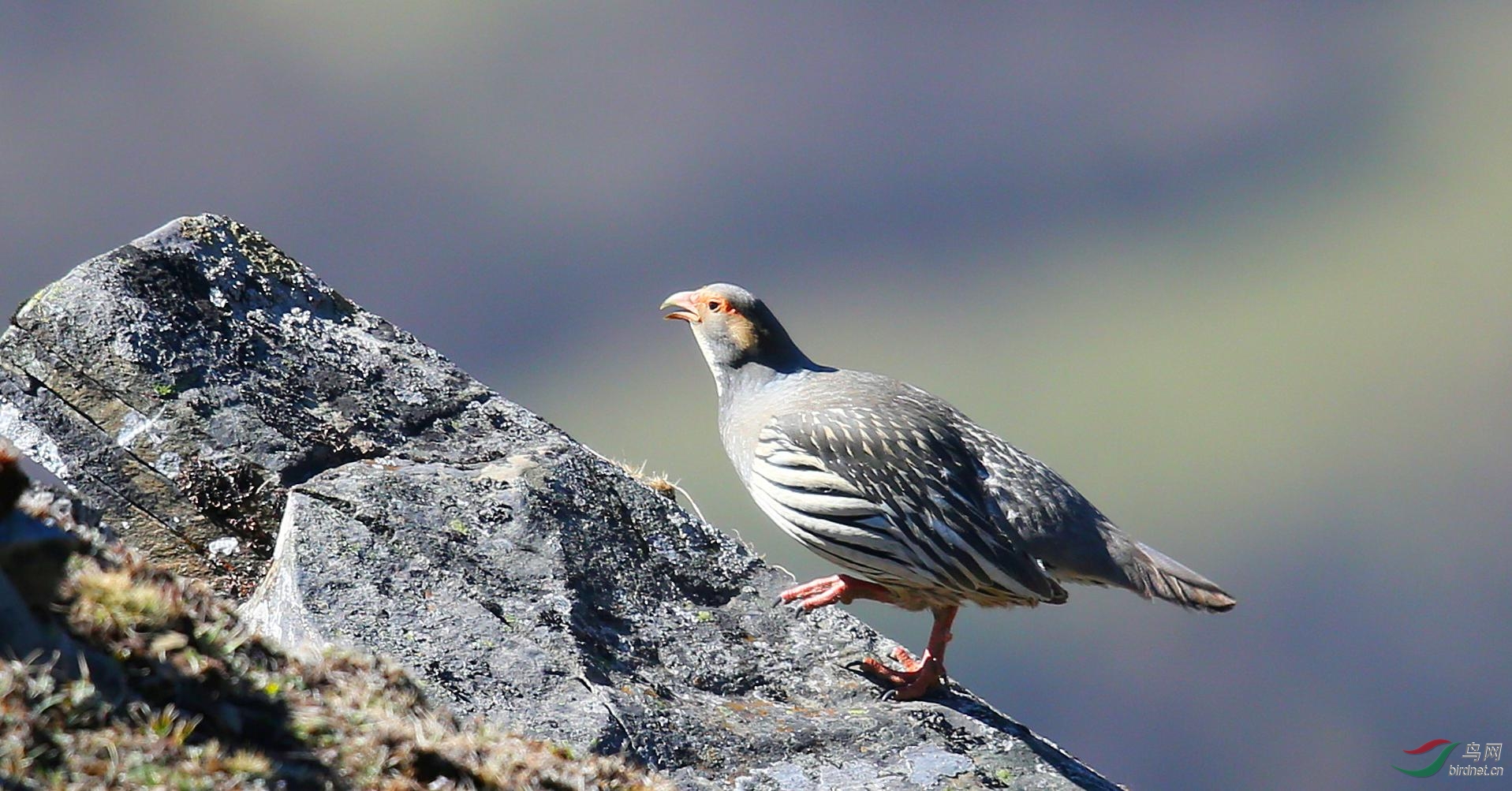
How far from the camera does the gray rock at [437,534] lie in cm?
776

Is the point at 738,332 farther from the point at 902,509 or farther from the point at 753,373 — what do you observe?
the point at 902,509

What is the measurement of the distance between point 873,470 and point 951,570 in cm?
94

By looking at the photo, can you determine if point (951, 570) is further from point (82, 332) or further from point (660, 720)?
point (82, 332)

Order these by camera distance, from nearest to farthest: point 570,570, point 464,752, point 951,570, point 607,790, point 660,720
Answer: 1. point 464,752
2. point 607,790
3. point 660,720
4. point 570,570
5. point 951,570

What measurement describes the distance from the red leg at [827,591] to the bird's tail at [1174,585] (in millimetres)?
1918

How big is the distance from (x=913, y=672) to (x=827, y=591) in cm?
98

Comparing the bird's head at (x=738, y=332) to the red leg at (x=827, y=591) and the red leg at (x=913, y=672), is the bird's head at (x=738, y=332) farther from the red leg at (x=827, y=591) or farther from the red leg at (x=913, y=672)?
the red leg at (x=913, y=672)

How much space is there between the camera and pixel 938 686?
8953 mm

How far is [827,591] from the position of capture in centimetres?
959

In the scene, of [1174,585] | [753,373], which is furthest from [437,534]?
[1174,585]

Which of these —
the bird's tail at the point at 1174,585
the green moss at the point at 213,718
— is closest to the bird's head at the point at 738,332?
the bird's tail at the point at 1174,585

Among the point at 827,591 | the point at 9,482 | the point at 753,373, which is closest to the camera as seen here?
the point at 9,482

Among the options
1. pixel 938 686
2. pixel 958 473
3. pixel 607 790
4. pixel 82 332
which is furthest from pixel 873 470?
pixel 82 332

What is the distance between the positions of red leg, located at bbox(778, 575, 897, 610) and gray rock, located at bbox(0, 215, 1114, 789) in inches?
5.6
